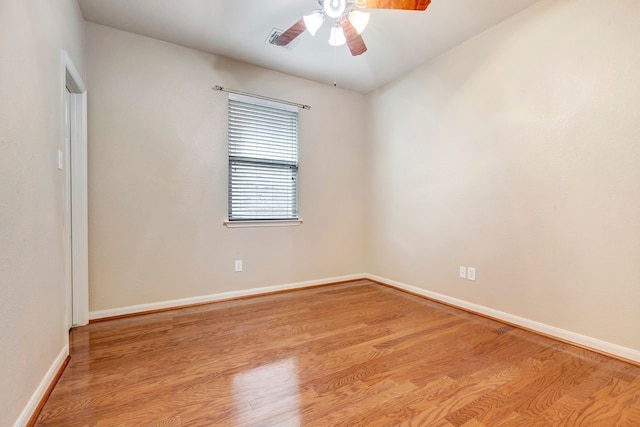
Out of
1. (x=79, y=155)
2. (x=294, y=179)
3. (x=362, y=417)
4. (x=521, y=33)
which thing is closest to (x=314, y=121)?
(x=294, y=179)

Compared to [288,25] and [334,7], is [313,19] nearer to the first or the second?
[334,7]

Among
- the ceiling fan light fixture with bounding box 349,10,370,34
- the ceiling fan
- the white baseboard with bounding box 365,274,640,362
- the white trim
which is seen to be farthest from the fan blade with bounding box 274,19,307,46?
the white baseboard with bounding box 365,274,640,362

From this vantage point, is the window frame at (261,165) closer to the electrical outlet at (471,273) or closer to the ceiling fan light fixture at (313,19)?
the ceiling fan light fixture at (313,19)

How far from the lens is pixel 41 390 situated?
4.89 feet

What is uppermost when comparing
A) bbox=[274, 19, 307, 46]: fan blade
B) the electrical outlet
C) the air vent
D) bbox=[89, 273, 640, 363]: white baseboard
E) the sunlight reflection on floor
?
the air vent

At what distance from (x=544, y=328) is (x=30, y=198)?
3.49m

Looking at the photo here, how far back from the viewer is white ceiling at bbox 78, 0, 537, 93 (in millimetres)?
2354

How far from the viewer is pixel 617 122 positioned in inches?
77.7

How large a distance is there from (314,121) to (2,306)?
3.24 metres

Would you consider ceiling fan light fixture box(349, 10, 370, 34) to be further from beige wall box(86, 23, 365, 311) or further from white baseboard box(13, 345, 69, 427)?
white baseboard box(13, 345, 69, 427)

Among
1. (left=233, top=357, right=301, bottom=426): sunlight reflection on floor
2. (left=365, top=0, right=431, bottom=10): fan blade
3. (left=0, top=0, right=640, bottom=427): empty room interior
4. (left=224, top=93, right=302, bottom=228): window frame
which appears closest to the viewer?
(left=233, top=357, right=301, bottom=426): sunlight reflection on floor

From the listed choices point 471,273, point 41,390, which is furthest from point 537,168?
point 41,390

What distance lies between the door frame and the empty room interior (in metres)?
0.02

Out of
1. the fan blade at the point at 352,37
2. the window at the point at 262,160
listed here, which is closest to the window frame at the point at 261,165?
the window at the point at 262,160
